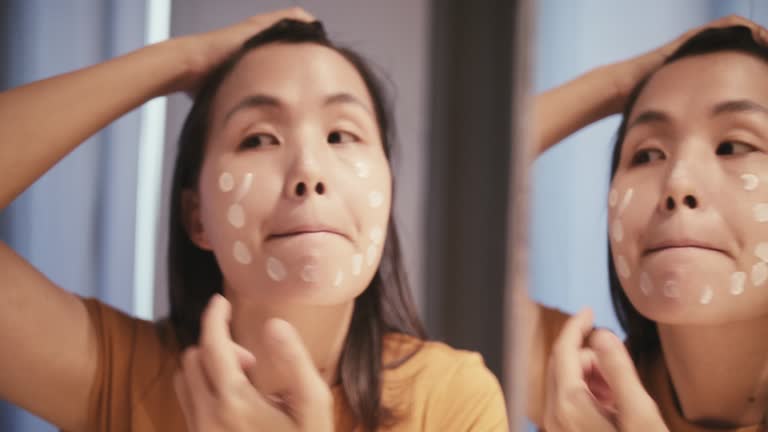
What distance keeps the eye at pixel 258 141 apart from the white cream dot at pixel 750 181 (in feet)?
1.06

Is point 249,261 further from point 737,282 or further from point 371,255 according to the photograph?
point 737,282

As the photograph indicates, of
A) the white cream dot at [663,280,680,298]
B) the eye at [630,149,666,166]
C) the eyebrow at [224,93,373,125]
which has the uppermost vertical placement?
the eyebrow at [224,93,373,125]

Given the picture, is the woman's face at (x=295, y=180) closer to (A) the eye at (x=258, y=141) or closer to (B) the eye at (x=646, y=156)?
(A) the eye at (x=258, y=141)

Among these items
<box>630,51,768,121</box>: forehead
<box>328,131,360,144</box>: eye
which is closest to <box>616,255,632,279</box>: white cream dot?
<box>630,51,768,121</box>: forehead

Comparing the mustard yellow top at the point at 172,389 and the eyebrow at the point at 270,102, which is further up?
the eyebrow at the point at 270,102

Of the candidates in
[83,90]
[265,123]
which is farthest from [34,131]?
[265,123]

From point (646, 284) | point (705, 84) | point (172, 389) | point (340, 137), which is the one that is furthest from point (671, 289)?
point (172, 389)

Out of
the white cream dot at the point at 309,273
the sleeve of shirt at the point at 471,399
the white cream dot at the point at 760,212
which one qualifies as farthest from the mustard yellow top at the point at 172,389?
the white cream dot at the point at 760,212

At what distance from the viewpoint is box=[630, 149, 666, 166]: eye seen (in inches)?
19.9

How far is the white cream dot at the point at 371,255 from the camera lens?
506 millimetres

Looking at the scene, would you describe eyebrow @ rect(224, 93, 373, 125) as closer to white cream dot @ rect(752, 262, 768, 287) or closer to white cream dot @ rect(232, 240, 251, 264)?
white cream dot @ rect(232, 240, 251, 264)

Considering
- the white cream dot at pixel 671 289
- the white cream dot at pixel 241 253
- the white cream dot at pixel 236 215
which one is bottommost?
the white cream dot at pixel 671 289

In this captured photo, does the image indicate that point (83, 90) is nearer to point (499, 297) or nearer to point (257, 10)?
point (257, 10)

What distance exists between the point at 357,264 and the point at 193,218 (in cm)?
14
